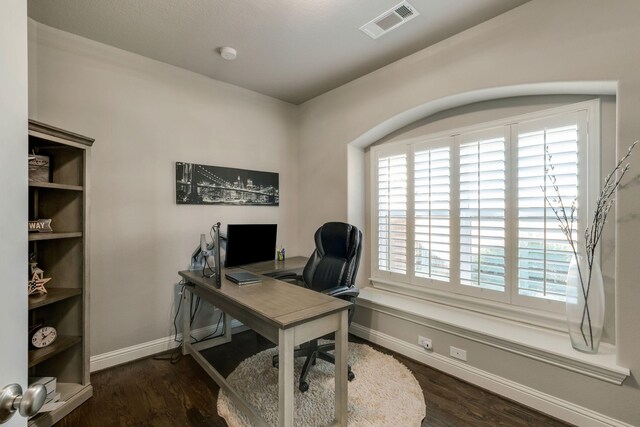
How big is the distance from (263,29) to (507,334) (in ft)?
10.1

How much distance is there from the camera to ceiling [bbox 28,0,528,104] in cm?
208

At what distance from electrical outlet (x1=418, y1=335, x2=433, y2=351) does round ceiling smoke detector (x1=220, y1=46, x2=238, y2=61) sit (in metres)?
3.14

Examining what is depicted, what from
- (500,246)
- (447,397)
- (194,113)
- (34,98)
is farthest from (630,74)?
(34,98)

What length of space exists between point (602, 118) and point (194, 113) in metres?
3.52

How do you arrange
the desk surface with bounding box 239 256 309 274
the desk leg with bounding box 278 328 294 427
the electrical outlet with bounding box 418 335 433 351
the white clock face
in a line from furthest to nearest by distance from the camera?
1. the desk surface with bounding box 239 256 309 274
2. the electrical outlet with bounding box 418 335 433 351
3. the white clock face
4. the desk leg with bounding box 278 328 294 427

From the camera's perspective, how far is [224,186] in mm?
3238

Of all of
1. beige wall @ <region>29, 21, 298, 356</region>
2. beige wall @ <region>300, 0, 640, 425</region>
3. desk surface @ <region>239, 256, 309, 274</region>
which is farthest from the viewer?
desk surface @ <region>239, 256, 309, 274</region>

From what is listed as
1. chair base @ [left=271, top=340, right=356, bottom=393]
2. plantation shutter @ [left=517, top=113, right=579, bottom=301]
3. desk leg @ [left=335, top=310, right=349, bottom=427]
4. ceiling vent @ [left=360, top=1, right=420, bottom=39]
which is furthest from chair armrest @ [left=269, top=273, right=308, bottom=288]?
ceiling vent @ [left=360, top=1, right=420, bottom=39]

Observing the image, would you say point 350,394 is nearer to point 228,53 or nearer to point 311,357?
point 311,357

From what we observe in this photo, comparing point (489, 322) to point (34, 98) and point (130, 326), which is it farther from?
point (34, 98)

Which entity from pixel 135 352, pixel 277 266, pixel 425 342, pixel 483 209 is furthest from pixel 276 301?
pixel 483 209

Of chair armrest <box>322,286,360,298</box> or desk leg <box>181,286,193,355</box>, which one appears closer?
chair armrest <box>322,286,360,298</box>

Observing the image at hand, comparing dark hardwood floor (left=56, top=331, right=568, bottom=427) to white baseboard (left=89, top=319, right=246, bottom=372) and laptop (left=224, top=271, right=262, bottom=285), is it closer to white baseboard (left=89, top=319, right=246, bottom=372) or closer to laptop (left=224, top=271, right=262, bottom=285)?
white baseboard (left=89, top=319, right=246, bottom=372)

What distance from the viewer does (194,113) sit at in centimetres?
303
